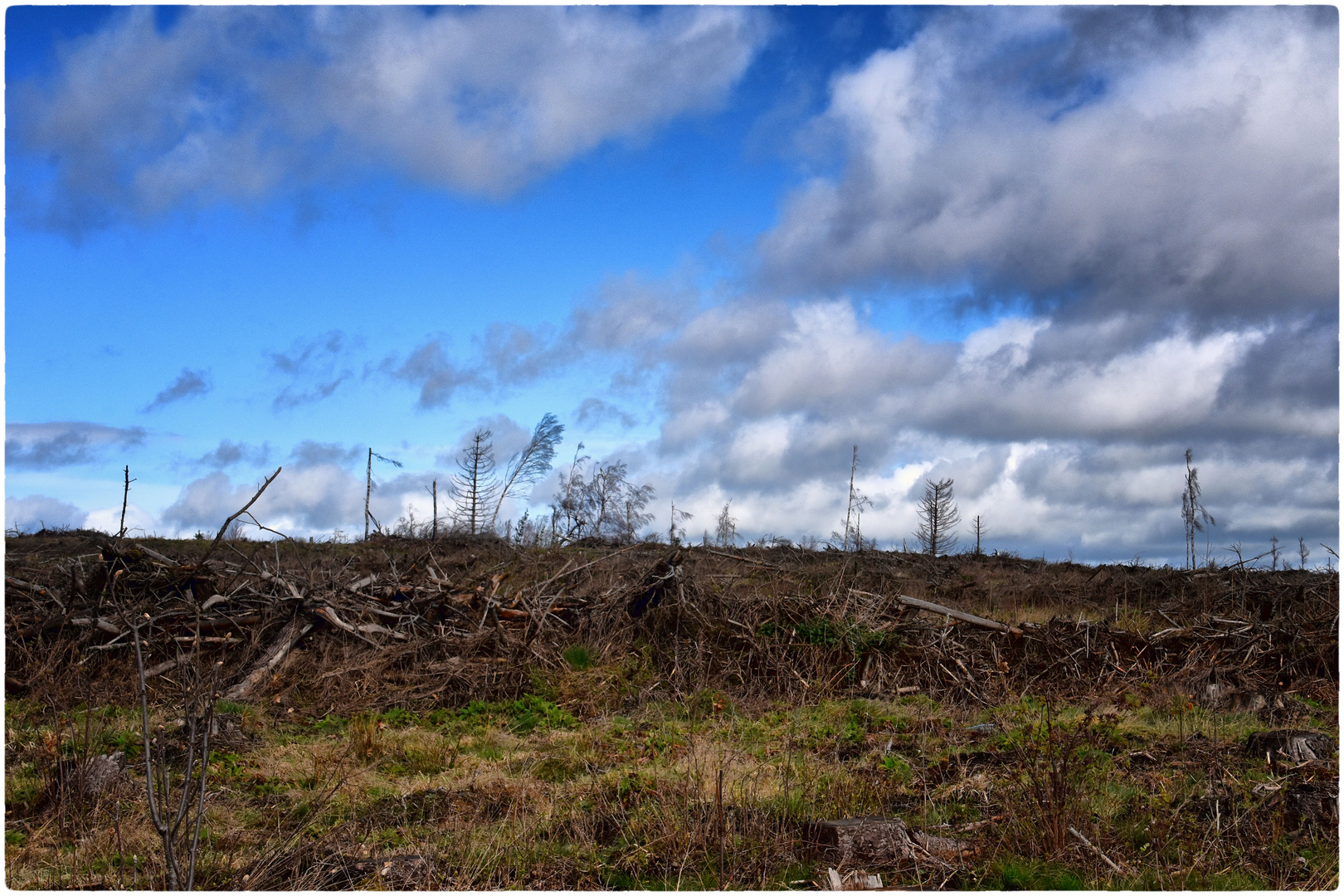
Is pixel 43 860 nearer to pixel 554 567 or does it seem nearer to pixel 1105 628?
pixel 554 567

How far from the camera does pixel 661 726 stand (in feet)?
27.7

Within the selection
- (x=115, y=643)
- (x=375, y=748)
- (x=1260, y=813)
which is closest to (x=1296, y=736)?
(x=1260, y=813)

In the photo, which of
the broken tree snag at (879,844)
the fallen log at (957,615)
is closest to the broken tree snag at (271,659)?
the fallen log at (957,615)

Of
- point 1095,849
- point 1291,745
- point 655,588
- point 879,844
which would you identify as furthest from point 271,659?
point 1291,745

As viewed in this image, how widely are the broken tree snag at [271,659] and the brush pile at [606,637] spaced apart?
1.1 inches

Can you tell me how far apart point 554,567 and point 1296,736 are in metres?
10.6

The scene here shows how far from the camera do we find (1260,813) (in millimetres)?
5168

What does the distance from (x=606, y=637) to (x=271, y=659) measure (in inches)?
156

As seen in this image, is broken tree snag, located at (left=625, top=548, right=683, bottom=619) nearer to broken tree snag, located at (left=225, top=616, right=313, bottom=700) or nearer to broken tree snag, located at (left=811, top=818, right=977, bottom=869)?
broken tree snag, located at (left=225, top=616, right=313, bottom=700)

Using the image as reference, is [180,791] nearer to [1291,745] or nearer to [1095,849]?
[1095,849]

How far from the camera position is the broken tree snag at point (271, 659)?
31.3 feet

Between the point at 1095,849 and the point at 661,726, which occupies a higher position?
the point at 1095,849

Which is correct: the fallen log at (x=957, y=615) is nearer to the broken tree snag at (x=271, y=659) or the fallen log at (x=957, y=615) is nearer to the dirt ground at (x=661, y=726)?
the dirt ground at (x=661, y=726)

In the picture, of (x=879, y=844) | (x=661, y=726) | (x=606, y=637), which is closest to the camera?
(x=879, y=844)
